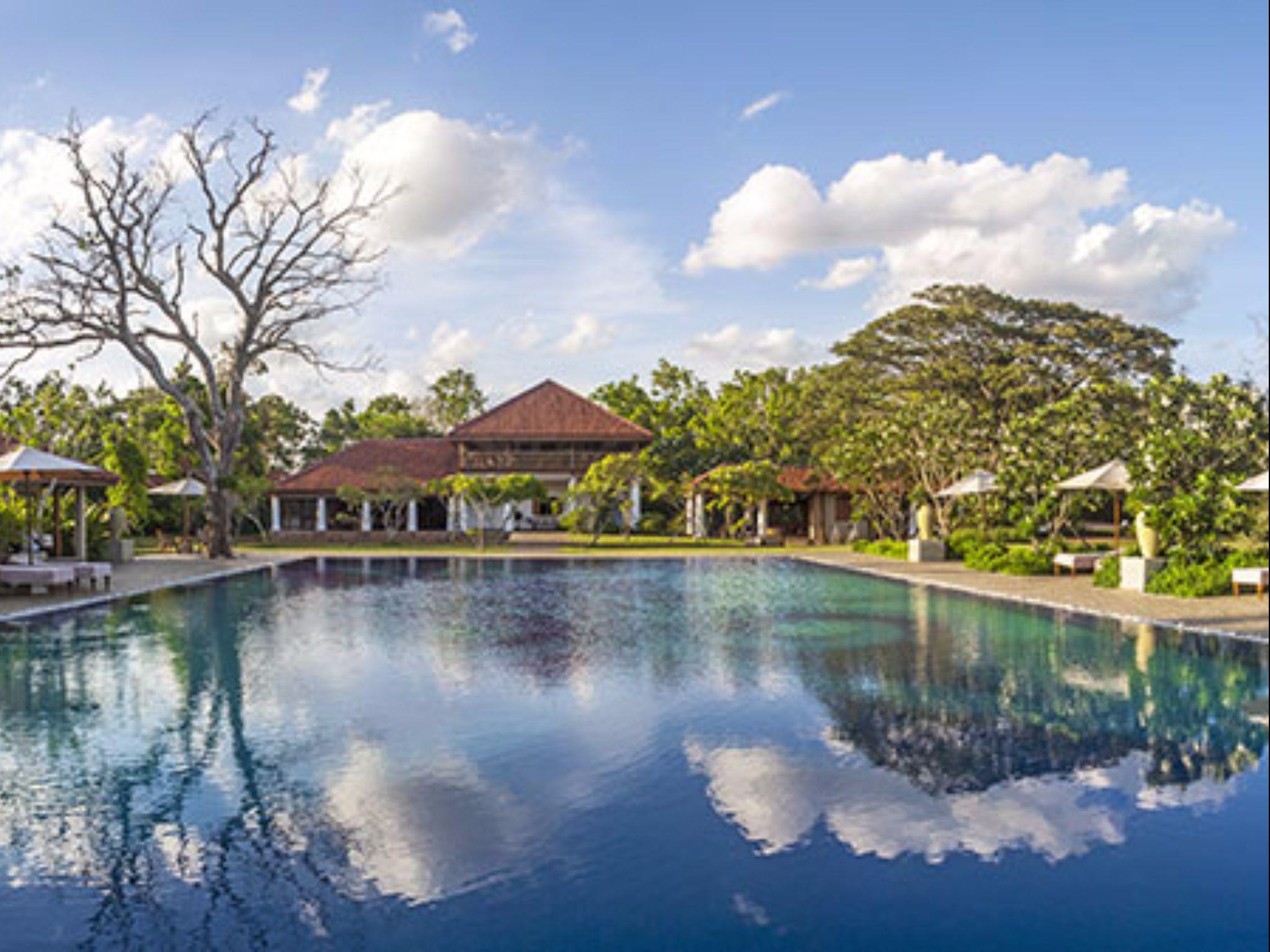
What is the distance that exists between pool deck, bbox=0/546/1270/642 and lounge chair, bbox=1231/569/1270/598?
96 millimetres

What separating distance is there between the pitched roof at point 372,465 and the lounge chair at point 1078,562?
82.5 ft

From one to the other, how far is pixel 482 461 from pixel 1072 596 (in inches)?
1178

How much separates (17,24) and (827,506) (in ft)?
105

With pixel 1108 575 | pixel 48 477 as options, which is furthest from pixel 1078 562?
pixel 48 477

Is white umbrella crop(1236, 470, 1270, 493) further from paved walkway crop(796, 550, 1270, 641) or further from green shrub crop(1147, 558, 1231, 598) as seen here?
green shrub crop(1147, 558, 1231, 598)

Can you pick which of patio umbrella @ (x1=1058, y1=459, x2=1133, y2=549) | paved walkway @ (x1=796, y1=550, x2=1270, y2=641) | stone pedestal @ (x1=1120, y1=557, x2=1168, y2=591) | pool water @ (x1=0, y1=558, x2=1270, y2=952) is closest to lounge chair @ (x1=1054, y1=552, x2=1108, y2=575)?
paved walkway @ (x1=796, y1=550, x2=1270, y2=641)

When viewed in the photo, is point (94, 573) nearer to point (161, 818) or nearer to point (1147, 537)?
point (161, 818)

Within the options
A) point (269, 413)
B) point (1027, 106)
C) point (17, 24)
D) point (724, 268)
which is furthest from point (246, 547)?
point (1027, 106)

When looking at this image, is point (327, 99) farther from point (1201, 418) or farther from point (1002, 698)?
point (1201, 418)

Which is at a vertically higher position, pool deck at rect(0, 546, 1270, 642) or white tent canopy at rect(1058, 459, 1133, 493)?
white tent canopy at rect(1058, 459, 1133, 493)

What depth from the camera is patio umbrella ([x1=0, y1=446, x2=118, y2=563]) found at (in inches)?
701

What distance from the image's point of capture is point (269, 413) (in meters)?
49.7

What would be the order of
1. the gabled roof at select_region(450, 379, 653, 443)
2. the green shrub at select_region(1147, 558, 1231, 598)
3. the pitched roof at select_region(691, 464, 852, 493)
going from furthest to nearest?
the gabled roof at select_region(450, 379, 653, 443) < the pitched roof at select_region(691, 464, 852, 493) < the green shrub at select_region(1147, 558, 1231, 598)

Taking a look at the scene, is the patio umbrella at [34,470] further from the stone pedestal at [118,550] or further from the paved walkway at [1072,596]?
the paved walkway at [1072,596]
